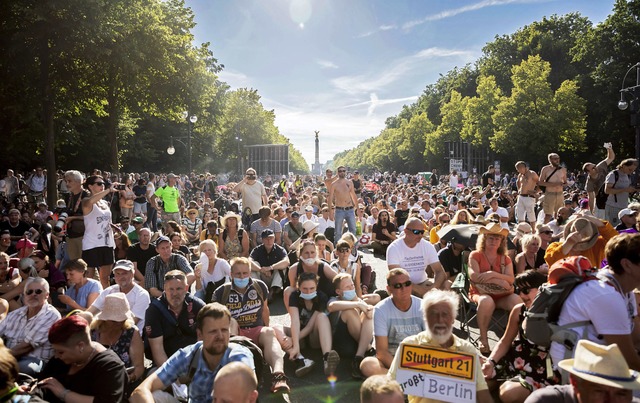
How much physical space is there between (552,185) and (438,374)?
9.30 m

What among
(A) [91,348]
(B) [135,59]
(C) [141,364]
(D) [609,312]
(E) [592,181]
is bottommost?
(C) [141,364]

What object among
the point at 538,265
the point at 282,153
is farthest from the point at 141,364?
the point at 282,153

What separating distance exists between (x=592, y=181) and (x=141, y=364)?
10.5 m

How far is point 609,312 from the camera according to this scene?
10.2 feet

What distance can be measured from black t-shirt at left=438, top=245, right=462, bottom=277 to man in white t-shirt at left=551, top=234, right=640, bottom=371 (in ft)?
14.5

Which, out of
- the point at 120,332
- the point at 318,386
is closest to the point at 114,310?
the point at 120,332

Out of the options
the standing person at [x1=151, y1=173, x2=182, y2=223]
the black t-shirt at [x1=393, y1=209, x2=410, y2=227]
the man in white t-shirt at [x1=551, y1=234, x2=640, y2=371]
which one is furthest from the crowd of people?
the black t-shirt at [x1=393, y1=209, x2=410, y2=227]

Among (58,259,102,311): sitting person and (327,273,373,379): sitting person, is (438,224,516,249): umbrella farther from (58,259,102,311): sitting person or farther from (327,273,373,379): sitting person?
(58,259,102,311): sitting person

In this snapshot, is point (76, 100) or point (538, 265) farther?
point (76, 100)

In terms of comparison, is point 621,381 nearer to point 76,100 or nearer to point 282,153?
point 76,100

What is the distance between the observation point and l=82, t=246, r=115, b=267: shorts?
294 inches

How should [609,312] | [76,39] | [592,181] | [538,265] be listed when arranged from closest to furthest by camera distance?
[609,312]
[538,265]
[592,181]
[76,39]

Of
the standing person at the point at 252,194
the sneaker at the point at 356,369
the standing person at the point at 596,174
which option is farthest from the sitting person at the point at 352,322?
the standing person at the point at 596,174

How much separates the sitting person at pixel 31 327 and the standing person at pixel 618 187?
30.6 ft
